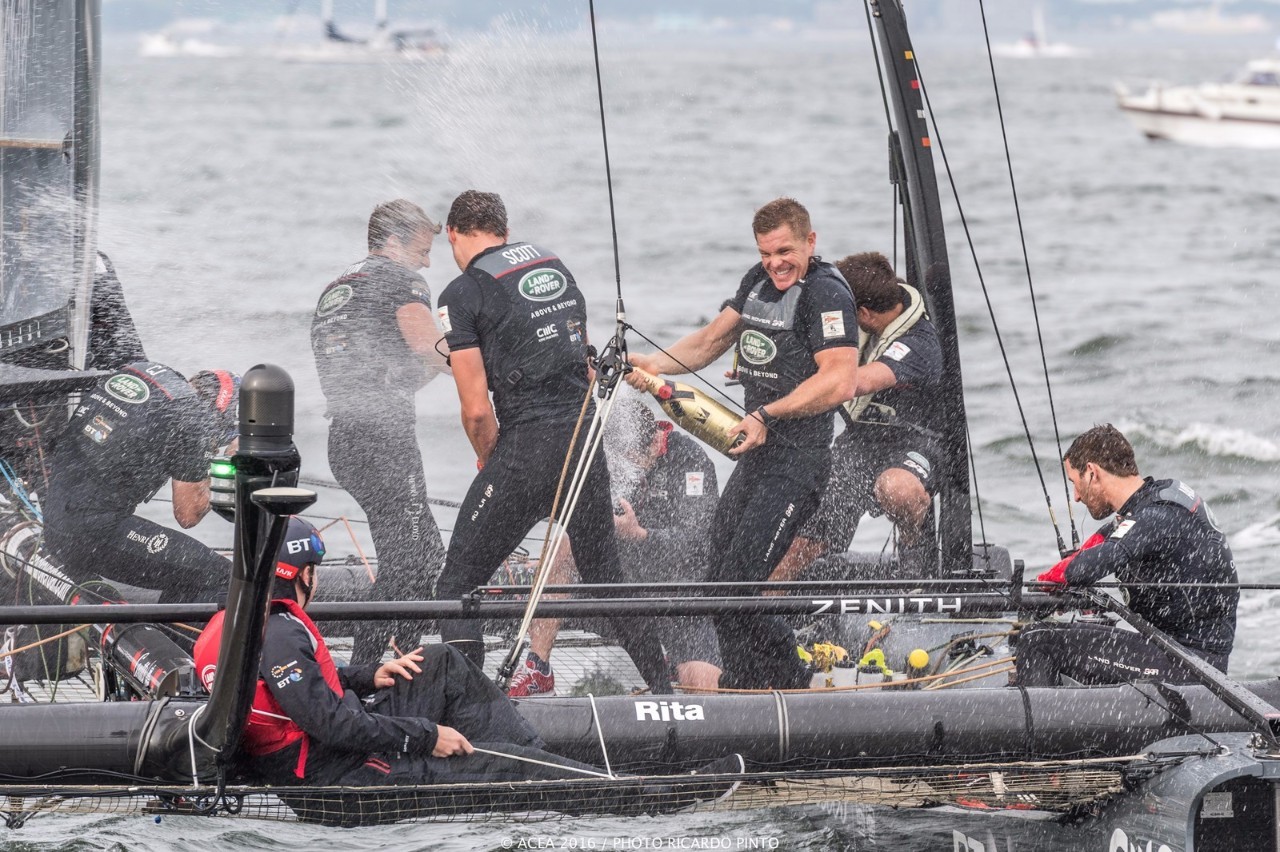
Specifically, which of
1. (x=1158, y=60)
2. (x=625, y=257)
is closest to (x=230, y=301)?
(x=625, y=257)

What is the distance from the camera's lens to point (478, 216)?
17.8ft

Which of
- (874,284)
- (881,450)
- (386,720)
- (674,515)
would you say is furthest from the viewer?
(674,515)

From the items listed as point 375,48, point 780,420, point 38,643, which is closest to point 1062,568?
point 780,420

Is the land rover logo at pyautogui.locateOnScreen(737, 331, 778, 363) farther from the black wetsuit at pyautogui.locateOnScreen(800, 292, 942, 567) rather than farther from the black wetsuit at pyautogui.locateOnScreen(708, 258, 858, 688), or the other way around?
the black wetsuit at pyautogui.locateOnScreen(800, 292, 942, 567)

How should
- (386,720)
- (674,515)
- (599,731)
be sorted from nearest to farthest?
(386,720)
(599,731)
(674,515)

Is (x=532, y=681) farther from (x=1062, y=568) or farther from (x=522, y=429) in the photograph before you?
(x=1062, y=568)

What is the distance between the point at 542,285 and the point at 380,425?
969 millimetres

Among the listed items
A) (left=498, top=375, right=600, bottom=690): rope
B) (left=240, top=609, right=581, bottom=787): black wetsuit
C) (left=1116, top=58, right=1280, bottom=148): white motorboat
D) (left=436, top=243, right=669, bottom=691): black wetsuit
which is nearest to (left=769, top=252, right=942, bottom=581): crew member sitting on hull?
(left=436, top=243, right=669, bottom=691): black wetsuit

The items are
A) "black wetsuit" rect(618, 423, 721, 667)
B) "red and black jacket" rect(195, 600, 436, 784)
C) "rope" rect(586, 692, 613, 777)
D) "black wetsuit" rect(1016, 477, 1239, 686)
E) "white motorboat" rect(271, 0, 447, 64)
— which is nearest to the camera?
"red and black jacket" rect(195, 600, 436, 784)

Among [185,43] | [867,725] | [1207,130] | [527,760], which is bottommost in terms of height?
[867,725]

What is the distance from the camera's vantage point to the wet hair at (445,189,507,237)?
542cm

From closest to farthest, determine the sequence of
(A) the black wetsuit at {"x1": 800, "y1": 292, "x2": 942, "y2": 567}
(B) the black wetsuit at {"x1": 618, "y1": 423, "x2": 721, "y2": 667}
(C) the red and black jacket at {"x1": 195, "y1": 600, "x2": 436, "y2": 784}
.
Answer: (C) the red and black jacket at {"x1": 195, "y1": 600, "x2": 436, "y2": 784} → (A) the black wetsuit at {"x1": 800, "y1": 292, "x2": 942, "y2": 567} → (B) the black wetsuit at {"x1": 618, "y1": 423, "x2": 721, "y2": 667}

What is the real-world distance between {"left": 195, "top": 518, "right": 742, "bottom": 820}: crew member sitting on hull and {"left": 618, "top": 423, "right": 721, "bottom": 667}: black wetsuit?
4.94 ft

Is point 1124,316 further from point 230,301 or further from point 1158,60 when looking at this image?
point 1158,60
